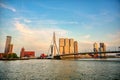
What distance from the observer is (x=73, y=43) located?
11431 cm

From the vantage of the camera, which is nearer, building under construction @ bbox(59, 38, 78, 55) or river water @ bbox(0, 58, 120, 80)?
river water @ bbox(0, 58, 120, 80)

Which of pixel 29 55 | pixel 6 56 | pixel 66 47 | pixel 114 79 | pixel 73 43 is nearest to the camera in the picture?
pixel 114 79

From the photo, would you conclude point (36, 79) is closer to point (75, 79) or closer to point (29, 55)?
point (75, 79)

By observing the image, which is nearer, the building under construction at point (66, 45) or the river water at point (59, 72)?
the river water at point (59, 72)

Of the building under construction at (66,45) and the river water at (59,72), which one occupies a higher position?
the building under construction at (66,45)

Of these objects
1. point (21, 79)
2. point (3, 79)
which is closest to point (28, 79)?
point (21, 79)

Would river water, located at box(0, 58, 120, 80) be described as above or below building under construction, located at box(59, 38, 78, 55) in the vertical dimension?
below

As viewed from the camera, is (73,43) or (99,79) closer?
(99,79)

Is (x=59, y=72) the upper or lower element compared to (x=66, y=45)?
lower

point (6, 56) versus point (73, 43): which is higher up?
point (73, 43)

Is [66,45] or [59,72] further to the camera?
[66,45]

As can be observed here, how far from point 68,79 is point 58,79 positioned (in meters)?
0.70

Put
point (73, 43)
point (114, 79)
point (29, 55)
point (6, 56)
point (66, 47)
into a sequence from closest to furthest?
point (114, 79) < point (6, 56) < point (29, 55) < point (66, 47) < point (73, 43)

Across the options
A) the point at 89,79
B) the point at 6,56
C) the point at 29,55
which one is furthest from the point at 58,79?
the point at 29,55
